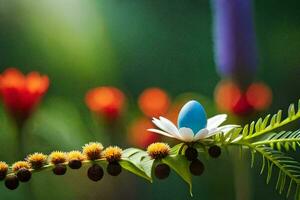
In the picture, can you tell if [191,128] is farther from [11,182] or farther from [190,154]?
[11,182]

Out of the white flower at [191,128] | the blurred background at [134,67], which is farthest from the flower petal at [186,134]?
the blurred background at [134,67]

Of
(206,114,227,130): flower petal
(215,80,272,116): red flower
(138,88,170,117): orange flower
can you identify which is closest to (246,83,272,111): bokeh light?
(215,80,272,116): red flower

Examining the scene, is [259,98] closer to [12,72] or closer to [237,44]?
[237,44]

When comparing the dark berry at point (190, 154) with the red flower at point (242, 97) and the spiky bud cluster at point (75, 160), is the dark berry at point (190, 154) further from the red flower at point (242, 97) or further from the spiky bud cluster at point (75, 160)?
the red flower at point (242, 97)

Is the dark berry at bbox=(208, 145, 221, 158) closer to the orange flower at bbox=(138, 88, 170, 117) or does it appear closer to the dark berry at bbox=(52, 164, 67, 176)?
the dark berry at bbox=(52, 164, 67, 176)

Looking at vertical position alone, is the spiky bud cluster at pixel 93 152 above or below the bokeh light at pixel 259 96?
below
